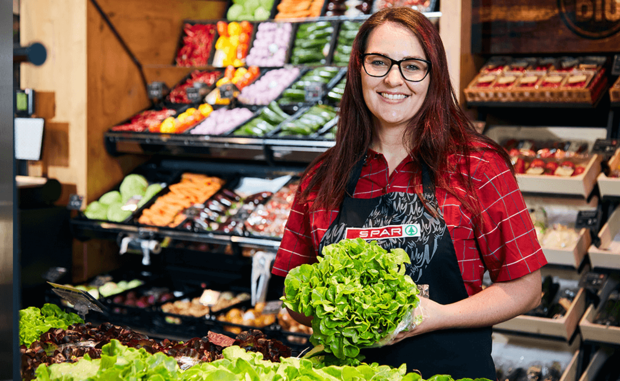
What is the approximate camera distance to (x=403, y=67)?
1.78 metres

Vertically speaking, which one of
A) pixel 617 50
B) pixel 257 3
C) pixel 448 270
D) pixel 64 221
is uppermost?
pixel 257 3

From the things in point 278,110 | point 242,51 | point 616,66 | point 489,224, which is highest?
point 242,51

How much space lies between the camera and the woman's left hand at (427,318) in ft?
4.98

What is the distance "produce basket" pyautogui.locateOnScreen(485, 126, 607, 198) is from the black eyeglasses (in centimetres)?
196

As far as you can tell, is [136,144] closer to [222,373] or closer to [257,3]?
[257,3]

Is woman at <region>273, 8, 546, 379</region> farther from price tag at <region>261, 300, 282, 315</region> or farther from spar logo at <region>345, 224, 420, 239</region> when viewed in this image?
price tag at <region>261, 300, 282, 315</region>

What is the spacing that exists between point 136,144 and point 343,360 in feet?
12.3

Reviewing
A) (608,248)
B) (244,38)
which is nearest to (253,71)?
(244,38)

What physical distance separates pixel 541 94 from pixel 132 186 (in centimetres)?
309

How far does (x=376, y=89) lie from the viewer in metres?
1.80

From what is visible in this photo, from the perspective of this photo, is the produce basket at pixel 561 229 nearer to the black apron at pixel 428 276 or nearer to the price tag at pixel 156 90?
the black apron at pixel 428 276

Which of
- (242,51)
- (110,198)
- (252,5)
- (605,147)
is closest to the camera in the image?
(605,147)

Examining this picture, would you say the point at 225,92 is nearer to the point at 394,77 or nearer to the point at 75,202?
the point at 75,202

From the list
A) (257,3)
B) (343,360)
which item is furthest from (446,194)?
(257,3)
